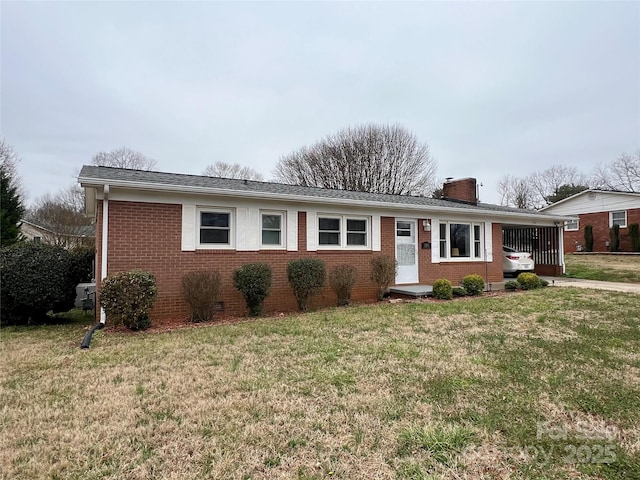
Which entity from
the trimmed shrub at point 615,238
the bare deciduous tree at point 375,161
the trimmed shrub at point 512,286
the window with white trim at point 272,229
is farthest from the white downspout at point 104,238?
the trimmed shrub at point 615,238

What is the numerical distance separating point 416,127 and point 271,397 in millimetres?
26407

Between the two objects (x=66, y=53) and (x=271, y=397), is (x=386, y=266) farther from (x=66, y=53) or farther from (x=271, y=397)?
(x=66, y=53)

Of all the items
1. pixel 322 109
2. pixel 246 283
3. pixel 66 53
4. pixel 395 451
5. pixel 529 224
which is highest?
pixel 322 109

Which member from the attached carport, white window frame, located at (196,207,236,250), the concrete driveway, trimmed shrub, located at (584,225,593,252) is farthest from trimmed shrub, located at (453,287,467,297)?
trimmed shrub, located at (584,225,593,252)

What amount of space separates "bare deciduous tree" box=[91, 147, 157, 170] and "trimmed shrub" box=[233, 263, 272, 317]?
23.0 metres

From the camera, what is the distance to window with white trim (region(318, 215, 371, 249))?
9.63 metres

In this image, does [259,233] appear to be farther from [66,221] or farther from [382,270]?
[66,221]

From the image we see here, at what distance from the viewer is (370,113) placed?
80.2 ft

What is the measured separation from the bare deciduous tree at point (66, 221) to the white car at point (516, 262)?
70.4 ft

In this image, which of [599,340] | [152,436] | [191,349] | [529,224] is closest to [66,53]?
[191,349]

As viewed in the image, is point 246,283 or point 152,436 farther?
point 246,283

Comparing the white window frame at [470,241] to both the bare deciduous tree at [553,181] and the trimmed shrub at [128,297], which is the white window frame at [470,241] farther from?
the bare deciduous tree at [553,181]

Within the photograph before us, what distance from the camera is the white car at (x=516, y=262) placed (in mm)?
14703

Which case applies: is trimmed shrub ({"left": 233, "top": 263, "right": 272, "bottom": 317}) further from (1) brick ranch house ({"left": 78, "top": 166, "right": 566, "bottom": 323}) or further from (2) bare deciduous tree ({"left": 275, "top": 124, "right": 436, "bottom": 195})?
(2) bare deciduous tree ({"left": 275, "top": 124, "right": 436, "bottom": 195})
